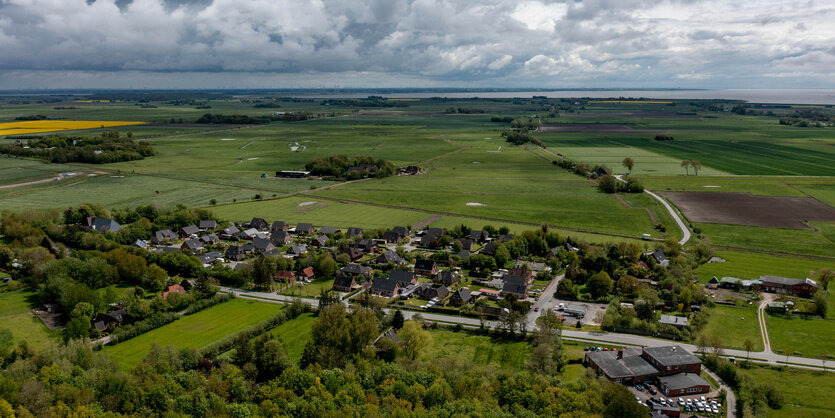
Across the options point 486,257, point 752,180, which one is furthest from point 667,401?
point 752,180

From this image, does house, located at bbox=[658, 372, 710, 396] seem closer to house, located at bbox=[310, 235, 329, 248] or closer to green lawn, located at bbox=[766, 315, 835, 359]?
green lawn, located at bbox=[766, 315, 835, 359]

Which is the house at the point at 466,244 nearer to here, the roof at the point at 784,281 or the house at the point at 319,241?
the house at the point at 319,241

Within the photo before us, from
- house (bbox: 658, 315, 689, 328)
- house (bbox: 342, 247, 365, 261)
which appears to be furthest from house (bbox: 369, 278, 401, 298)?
house (bbox: 658, 315, 689, 328)

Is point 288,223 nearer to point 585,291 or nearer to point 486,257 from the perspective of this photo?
point 486,257

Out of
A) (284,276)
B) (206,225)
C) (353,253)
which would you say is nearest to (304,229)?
(353,253)

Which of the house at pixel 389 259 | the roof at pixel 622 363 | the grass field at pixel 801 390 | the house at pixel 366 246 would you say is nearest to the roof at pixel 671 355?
the roof at pixel 622 363

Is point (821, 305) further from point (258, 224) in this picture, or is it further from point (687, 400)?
point (258, 224)
